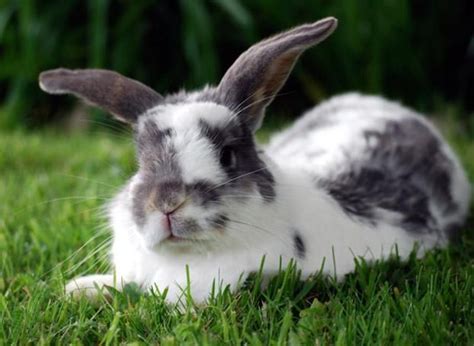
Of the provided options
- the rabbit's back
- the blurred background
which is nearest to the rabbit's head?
the rabbit's back

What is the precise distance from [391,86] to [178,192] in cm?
440

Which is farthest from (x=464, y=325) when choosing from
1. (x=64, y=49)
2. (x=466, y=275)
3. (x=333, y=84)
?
(x=64, y=49)

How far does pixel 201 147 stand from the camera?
246 cm

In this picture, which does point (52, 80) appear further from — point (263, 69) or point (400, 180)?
point (400, 180)

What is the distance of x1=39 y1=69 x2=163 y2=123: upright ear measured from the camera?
107 inches

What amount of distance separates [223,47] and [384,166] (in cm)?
333

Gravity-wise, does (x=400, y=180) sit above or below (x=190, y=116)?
below

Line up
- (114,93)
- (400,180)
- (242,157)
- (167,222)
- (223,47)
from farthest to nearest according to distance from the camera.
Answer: (223,47) < (400,180) < (114,93) < (242,157) < (167,222)

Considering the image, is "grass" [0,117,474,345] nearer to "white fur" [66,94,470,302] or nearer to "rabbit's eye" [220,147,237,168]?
"white fur" [66,94,470,302]

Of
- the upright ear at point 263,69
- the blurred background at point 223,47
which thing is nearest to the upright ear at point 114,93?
the upright ear at point 263,69

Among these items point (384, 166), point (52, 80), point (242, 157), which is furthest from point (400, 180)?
point (52, 80)

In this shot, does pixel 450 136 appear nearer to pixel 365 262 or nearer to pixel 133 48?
pixel 133 48

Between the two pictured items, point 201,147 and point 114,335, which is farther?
point 201,147

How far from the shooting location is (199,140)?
2.47m
